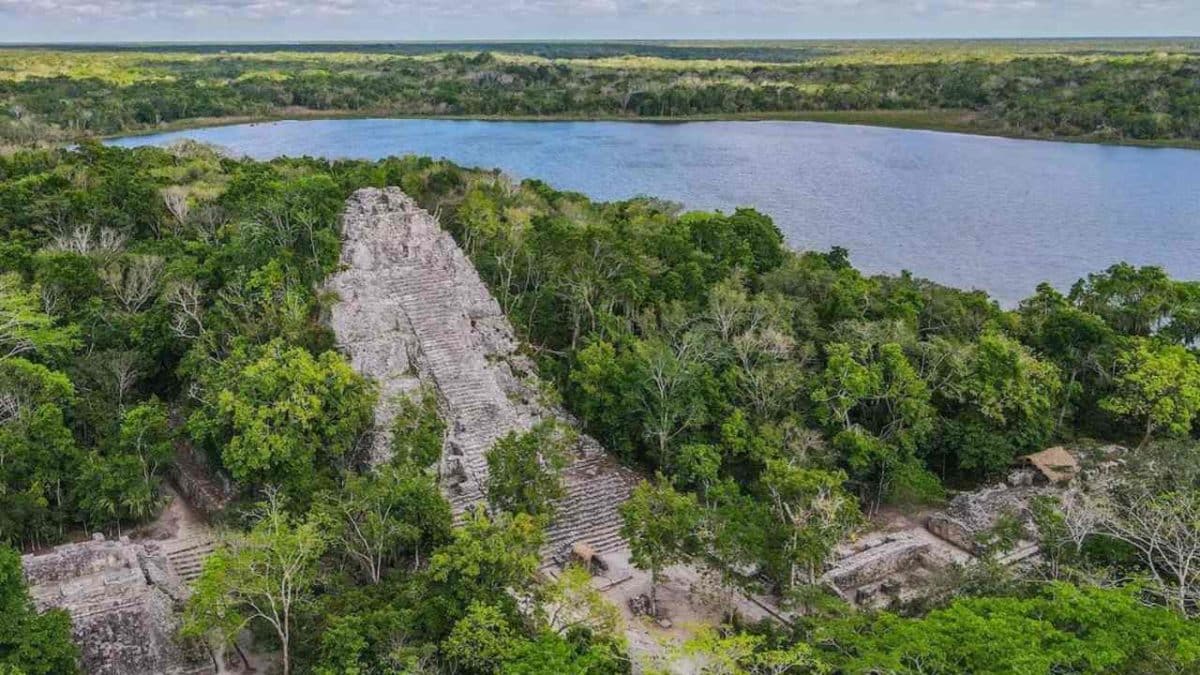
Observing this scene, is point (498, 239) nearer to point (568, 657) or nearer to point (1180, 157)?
point (568, 657)

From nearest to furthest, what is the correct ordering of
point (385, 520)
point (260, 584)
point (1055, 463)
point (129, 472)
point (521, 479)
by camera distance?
point (260, 584) → point (385, 520) → point (521, 479) → point (129, 472) → point (1055, 463)

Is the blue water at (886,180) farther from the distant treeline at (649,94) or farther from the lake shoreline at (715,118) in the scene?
the distant treeline at (649,94)

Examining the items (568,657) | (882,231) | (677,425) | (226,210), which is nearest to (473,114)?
(882,231)

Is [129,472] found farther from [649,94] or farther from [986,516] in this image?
[649,94]

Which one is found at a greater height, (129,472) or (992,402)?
(992,402)

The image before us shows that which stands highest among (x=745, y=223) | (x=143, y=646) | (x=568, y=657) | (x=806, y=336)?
(x=745, y=223)

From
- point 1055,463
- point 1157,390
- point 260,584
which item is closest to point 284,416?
point 260,584
